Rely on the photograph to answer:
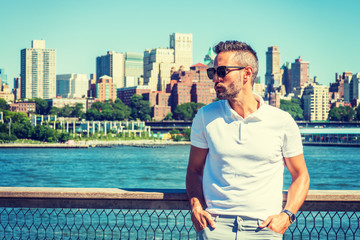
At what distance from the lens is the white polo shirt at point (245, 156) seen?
255 centimetres

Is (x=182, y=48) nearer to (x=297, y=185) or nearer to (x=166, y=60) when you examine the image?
(x=166, y=60)

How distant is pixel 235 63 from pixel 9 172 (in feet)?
131

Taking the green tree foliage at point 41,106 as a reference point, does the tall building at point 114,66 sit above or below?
above

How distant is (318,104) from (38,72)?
8905 cm

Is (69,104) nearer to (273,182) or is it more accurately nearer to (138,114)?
(138,114)

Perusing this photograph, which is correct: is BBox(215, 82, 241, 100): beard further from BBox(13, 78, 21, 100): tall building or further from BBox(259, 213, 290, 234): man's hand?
BBox(13, 78, 21, 100): tall building

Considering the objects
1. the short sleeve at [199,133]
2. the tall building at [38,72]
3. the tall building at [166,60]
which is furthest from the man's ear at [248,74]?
the tall building at [38,72]

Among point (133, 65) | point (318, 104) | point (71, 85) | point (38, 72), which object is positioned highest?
point (133, 65)

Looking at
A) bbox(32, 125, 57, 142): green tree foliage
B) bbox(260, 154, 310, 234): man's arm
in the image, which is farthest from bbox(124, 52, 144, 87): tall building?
bbox(260, 154, 310, 234): man's arm

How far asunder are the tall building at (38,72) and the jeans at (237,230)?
177 m

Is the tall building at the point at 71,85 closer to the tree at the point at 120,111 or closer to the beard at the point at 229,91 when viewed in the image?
the tree at the point at 120,111

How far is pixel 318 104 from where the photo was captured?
13638cm

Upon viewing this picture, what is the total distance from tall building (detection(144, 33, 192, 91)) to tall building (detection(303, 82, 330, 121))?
115 ft

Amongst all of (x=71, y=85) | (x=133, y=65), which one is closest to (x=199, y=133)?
(x=133, y=65)
